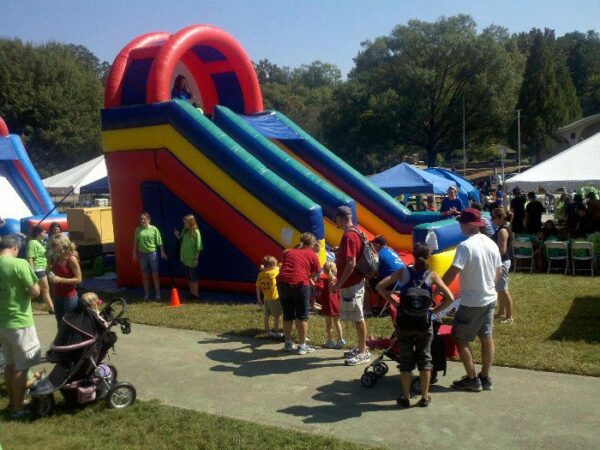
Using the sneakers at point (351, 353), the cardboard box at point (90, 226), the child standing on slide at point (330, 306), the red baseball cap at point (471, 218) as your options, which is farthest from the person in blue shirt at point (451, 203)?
the cardboard box at point (90, 226)

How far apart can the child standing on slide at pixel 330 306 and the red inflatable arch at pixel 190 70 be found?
4786 millimetres

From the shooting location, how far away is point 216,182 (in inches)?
379

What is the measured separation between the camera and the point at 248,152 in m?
10.2

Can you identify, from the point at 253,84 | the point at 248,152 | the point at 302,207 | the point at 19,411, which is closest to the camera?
the point at 19,411

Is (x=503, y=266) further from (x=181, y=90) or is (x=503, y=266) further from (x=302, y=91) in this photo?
(x=302, y=91)

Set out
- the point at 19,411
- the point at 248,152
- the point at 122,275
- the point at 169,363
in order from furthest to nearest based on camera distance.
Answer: the point at 122,275 < the point at 248,152 < the point at 169,363 < the point at 19,411

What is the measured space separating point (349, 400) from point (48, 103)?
40572 mm

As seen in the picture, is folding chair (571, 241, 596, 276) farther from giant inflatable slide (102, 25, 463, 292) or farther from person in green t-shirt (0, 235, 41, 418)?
person in green t-shirt (0, 235, 41, 418)

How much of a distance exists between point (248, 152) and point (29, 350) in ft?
18.8

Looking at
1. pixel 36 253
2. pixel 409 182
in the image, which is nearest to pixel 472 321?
pixel 36 253

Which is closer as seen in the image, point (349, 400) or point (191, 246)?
point (349, 400)

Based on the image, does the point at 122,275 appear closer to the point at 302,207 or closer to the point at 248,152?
the point at 248,152

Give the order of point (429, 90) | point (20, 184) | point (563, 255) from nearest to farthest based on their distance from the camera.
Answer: point (563, 255) → point (20, 184) → point (429, 90)

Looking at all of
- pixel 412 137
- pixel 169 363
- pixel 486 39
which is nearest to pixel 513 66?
pixel 486 39
